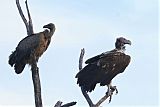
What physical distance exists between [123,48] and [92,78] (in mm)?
1770

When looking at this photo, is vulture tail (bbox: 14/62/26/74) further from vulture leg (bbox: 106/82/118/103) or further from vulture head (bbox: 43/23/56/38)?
vulture leg (bbox: 106/82/118/103)

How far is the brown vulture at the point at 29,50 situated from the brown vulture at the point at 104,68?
158 cm

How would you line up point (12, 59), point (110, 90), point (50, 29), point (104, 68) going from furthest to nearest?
point (50, 29), point (12, 59), point (104, 68), point (110, 90)

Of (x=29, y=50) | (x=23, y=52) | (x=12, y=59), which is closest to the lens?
(x=12, y=59)

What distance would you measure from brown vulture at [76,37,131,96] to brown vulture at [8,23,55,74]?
1582 millimetres

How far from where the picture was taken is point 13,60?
1384 centimetres

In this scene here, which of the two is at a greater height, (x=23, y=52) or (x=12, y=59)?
(x=23, y=52)

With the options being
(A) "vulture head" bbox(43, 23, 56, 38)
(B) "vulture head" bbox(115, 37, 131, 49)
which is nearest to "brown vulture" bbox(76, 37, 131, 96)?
(B) "vulture head" bbox(115, 37, 131, 49)

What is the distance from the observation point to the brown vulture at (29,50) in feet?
45.5

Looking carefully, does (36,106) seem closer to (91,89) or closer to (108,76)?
(91,89)

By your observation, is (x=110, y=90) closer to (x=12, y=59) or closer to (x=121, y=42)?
(x=121, y=42)

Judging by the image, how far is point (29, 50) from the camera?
1437 cm

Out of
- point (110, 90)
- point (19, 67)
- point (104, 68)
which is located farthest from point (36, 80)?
point (19, 67)

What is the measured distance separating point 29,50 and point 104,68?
2420mm
